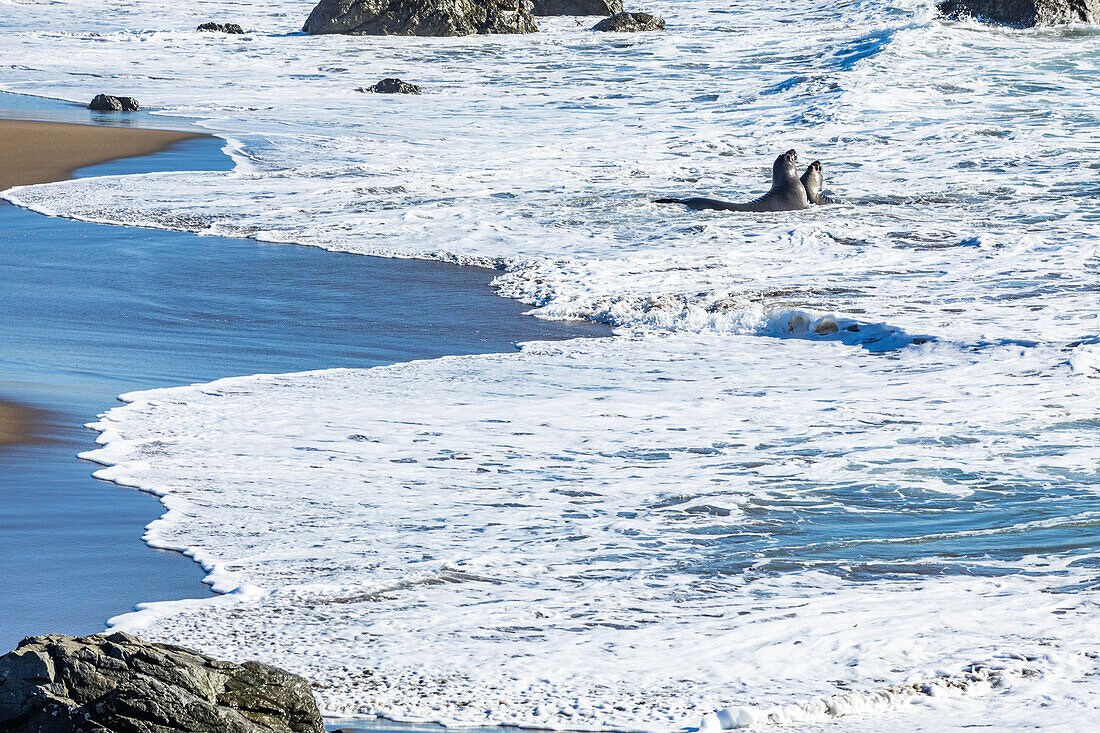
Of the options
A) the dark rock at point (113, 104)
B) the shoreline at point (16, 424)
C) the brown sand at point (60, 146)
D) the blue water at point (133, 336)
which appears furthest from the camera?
the dark rock at point (113, 104)

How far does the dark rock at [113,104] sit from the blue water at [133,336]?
33.7 ft

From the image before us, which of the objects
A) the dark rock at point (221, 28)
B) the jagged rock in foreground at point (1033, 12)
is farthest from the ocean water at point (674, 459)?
the dark rock at point (221, 28)

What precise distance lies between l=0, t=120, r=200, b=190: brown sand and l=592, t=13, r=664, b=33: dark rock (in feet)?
62.4

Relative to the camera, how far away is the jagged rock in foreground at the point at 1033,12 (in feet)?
94.7

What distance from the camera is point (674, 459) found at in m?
5.92

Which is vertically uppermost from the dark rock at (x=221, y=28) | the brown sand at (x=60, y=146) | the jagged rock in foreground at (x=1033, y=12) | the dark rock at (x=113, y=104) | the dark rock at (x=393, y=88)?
the dark rock at (x=221, y=28)

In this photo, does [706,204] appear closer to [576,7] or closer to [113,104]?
[113,104]

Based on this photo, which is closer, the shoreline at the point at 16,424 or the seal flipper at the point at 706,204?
the shoreline at the point at 16,424

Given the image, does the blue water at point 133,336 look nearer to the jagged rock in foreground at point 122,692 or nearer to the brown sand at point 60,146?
the jagged rock in foreground at point 122,692

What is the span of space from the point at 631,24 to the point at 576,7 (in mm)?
5278

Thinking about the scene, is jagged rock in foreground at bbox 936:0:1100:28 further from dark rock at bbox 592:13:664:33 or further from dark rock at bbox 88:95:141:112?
dark rock at bbox 88:95:141:112

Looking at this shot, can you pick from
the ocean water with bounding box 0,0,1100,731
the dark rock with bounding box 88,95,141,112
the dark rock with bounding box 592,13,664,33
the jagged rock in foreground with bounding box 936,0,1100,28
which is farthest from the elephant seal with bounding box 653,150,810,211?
the dark rock with bounding box 592,13,664,33

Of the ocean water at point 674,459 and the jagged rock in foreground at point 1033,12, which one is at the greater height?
the jagged rock in foreground at point 1033,12

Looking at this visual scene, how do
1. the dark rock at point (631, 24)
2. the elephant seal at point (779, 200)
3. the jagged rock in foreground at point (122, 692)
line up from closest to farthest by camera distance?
the jagged rock in foreground at point (122, 692), the elephant seal at point (779, 200), the dark rock at point (631, 24)
